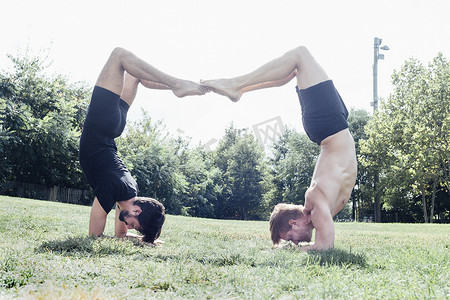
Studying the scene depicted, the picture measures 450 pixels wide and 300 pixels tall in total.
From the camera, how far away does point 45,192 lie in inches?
877

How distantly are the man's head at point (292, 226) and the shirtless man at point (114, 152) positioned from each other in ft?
5.05

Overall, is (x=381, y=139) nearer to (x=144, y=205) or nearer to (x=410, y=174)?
(x=410, y=174)

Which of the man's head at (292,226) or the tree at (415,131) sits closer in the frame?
the man's head at (292,226)

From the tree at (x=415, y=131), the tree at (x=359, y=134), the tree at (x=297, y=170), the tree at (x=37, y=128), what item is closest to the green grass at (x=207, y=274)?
the tree at (x=37, y=128)

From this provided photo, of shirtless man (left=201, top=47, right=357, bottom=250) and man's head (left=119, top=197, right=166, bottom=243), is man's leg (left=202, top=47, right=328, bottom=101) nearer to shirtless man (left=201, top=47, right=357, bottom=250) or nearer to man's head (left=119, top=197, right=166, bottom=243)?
shirtless man (left=201, top=47, right=357, bottom=250)

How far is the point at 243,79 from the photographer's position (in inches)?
190

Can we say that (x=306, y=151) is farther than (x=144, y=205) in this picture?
Yes

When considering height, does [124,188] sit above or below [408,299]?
above

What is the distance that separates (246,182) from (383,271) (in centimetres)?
4197

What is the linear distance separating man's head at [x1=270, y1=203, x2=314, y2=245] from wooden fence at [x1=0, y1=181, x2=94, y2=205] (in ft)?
66.8

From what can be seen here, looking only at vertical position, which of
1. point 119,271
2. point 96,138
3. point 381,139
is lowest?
point 119,271

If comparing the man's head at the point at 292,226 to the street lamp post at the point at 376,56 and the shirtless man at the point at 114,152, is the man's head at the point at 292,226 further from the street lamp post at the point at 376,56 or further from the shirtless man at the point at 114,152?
the street lamp post at the point at 376,56

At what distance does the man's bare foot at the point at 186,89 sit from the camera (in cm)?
485

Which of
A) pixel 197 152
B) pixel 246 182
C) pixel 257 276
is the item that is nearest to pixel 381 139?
pixel 246 182
